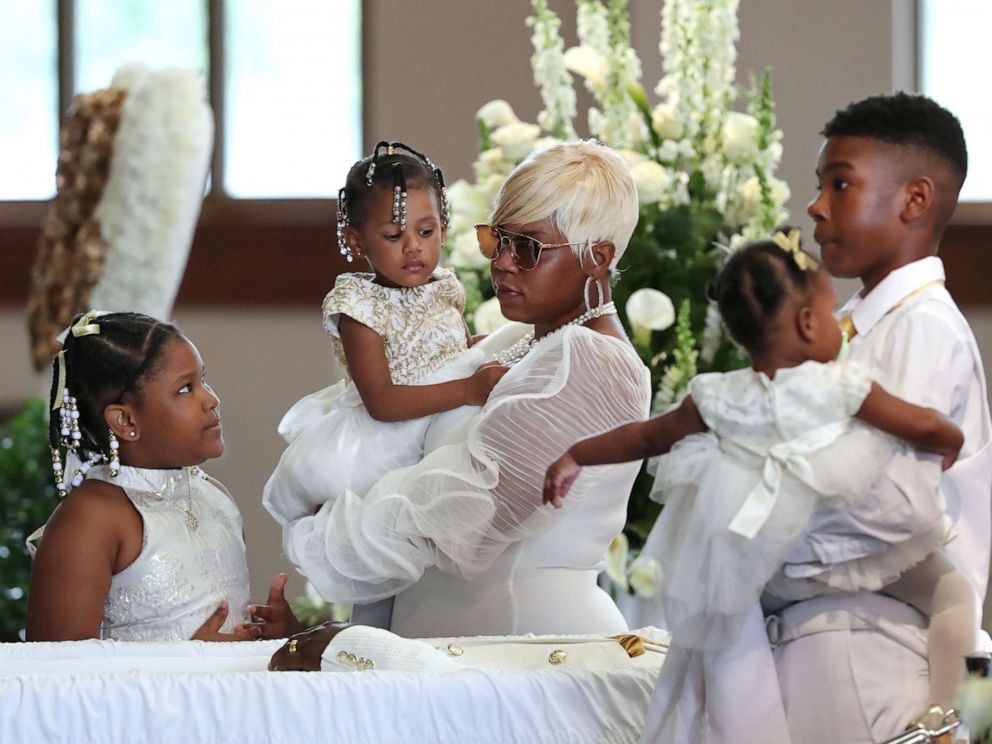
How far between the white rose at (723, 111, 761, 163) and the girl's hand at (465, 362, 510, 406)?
108 centimetres

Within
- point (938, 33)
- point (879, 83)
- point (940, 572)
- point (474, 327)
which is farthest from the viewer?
point (938, 33)

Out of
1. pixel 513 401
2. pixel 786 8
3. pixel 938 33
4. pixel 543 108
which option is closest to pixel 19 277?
pixel 543 108

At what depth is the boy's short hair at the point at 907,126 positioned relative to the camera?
6.37ft

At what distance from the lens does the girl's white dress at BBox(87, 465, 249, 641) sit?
2.56 m

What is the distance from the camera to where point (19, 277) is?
5.80 meters

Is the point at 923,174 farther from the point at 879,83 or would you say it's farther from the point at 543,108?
the point at 543,108

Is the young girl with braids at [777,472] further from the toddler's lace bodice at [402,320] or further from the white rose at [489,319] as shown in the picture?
the white rose at [489,319]

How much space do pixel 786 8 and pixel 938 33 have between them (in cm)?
91

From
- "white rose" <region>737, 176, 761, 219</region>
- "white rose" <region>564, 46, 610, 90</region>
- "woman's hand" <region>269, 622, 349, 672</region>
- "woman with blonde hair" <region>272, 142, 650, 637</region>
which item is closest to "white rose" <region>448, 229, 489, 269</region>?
"white rose" <region>564, 46, 610, 90</region>

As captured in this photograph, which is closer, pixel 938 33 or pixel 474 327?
pixel 474 327

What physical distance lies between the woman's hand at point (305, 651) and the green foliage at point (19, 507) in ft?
9.76

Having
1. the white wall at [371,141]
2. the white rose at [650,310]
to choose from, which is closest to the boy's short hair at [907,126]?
the white rose at [650,310]

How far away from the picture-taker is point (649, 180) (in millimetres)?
3244

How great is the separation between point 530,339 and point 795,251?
2.94ft
